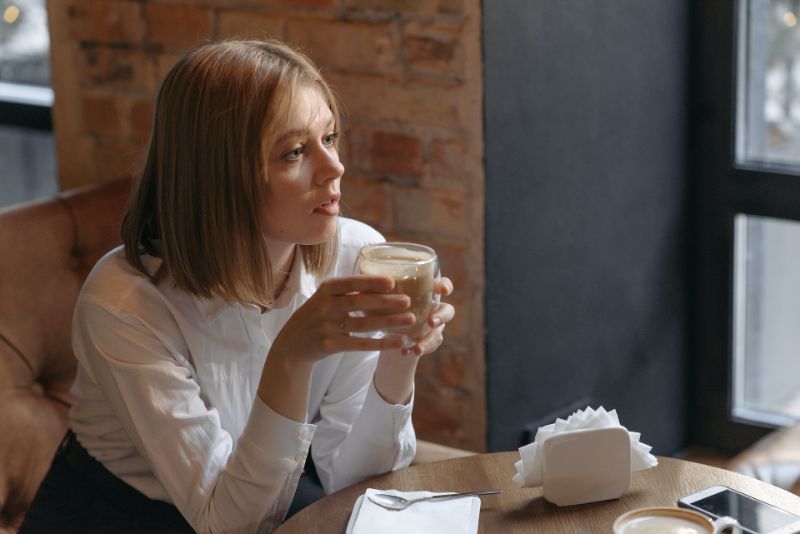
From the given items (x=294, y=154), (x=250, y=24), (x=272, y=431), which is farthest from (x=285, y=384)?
(x=250, y=24)

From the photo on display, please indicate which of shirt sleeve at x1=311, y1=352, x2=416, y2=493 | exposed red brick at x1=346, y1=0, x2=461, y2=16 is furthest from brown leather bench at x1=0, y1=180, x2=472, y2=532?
exposed red brick at x1=346, y1=0, x2=461, y2=16

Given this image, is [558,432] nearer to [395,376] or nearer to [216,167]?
[395,376]

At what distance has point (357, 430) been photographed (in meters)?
1.45

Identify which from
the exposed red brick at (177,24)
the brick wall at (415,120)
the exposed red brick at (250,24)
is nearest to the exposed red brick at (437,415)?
the brick wall at (415,120)

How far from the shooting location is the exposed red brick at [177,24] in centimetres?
213

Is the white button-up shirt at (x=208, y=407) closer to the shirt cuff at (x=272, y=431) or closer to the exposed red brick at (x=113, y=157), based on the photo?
the shirt cuff at (x=272, y=431)

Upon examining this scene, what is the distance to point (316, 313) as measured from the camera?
3.90 feet

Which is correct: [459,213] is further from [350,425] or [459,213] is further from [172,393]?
[172,393]

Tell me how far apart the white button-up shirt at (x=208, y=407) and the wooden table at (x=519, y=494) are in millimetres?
96

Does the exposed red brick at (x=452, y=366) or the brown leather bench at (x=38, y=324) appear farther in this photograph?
the exposed red brick at (x=452, y=366)

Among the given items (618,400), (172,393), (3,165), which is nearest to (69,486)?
(172,393)

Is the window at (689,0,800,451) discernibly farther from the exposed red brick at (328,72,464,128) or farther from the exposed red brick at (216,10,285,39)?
the exposed red brick at (216,10,285,39)

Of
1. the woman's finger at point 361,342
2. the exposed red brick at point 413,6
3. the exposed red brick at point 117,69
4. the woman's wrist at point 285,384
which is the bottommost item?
the woman's wrist at point 285,384

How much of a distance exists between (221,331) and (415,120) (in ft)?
2.06
